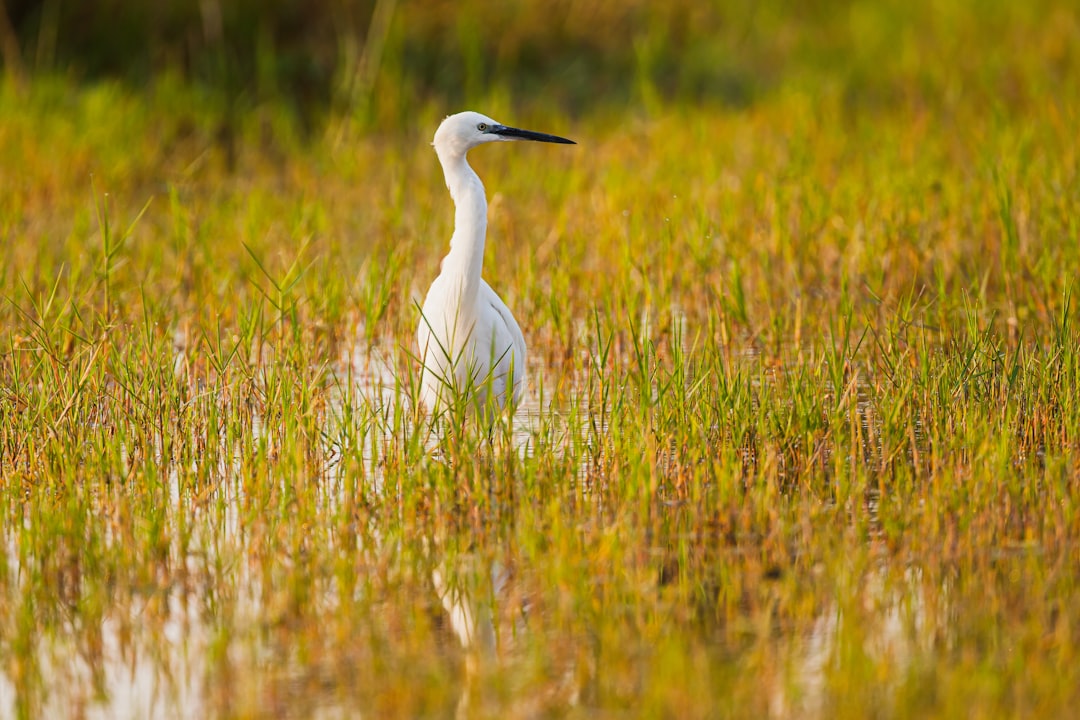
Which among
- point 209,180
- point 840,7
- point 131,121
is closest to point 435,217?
point 209,180

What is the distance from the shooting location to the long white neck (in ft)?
16.3

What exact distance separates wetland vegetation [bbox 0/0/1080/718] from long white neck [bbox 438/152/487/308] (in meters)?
0.46

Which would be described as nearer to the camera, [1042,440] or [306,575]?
[306,575]

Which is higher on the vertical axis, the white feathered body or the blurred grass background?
the blurred grass background

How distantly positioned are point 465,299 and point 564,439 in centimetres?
63

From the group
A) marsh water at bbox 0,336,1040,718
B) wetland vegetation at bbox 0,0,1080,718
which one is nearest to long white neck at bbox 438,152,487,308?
wetland vegetation at bbox 0,0,1080,718

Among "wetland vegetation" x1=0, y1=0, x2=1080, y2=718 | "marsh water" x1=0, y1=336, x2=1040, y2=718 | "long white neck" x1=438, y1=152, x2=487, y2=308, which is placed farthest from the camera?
"long white neck" x1=438, y1=152, x2=487, y2=308

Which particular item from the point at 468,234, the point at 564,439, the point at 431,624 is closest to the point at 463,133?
the point at 468,234

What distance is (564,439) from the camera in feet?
15.4

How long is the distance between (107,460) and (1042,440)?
2.86 metres

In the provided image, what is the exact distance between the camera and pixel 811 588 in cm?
343

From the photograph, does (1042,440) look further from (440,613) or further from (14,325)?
(14,325)

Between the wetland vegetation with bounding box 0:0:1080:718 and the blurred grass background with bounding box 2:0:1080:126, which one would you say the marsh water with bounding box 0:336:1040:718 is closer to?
the wetland vegetation with bounding box 0:0:1080:718

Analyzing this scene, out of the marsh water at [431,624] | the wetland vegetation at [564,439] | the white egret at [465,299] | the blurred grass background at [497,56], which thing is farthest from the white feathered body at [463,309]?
the blurred grass background at [497,56]
